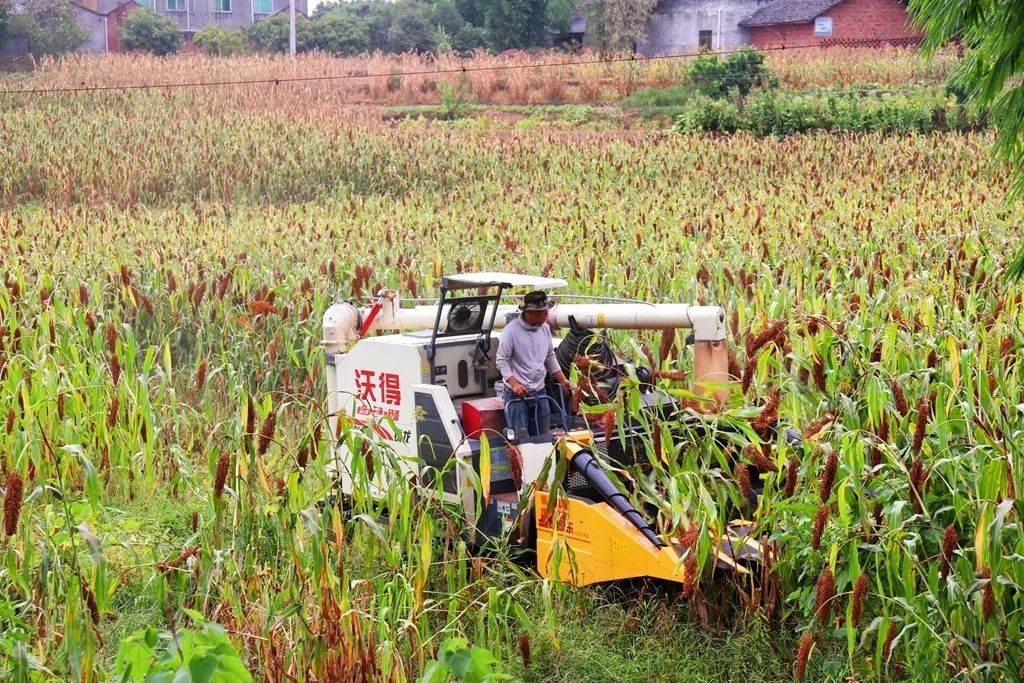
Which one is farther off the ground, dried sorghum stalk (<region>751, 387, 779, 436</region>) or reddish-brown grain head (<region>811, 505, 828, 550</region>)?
dried sorghum stalk (<region>751, 387, 779, 436</region>)

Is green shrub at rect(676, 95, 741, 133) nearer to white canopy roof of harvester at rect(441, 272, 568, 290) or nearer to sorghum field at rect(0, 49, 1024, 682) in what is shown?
sorghum field at rect(0, 49, 1024, 682)

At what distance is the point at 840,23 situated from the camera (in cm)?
4416

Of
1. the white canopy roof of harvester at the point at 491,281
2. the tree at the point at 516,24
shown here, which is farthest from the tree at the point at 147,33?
the white canopy roof of harvester at the point at 491,281

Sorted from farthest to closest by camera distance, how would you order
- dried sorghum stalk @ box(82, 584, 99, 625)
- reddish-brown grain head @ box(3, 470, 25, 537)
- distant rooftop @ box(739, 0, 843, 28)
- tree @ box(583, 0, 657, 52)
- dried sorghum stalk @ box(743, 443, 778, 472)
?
tree @ box(583, 0, 657, 52) < distant rooftop @ box(739, 0, 843, 28) < dried sorghum stalk @ box(743, 443, 778, 472) < dried sorghum stalk @ box(82, 584, 99, 625) < reddish-brown grain head @ box(3, 470, 25, 537)

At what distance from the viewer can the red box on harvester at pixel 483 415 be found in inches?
300

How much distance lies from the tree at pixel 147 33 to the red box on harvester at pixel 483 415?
42206 mm

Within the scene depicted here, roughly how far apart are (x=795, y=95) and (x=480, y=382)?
23.7 metres

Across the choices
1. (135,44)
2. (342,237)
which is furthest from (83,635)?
(135,44)

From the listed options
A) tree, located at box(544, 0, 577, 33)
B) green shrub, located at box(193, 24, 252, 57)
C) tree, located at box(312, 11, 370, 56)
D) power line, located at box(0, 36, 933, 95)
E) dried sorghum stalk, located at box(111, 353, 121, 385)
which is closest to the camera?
dried sorghum stalk, located at box(111, 353, 121, 385)

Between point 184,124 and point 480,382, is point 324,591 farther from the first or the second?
point 184,124

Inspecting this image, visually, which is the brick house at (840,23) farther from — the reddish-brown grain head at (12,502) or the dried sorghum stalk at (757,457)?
the reddish-brown grain head at (12,502)

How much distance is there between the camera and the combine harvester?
6.42 metres

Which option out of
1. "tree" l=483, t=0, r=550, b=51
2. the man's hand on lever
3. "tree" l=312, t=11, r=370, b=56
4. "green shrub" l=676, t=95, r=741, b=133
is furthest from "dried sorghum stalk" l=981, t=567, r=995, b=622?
"tree" l=312, t=11, r=370, b=56

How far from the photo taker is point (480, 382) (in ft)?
27.0
